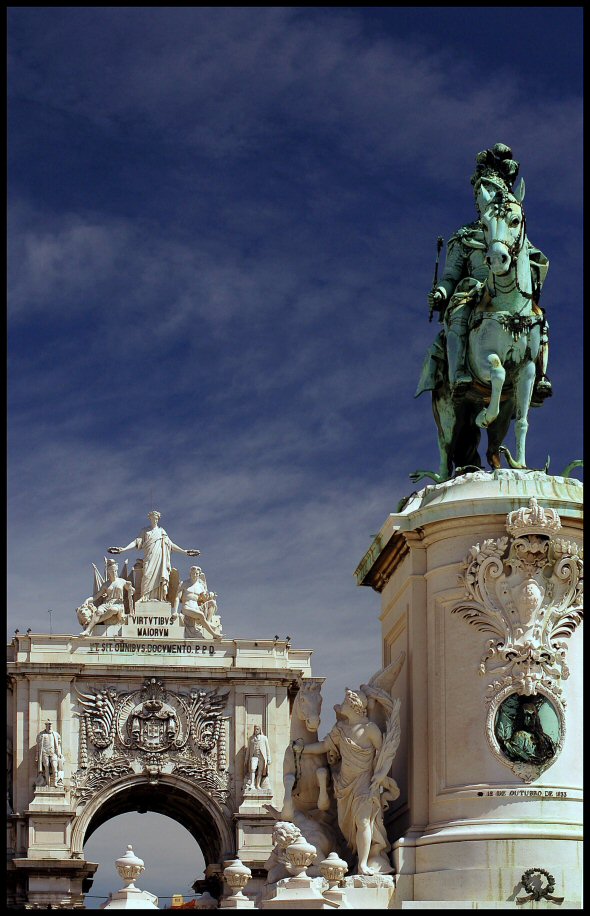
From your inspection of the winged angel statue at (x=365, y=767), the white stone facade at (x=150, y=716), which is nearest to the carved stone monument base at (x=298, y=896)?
the winged angel statue at (x=365, y=767)

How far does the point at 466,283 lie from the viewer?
1623cm

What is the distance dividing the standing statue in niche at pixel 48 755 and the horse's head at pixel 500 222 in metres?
50.9

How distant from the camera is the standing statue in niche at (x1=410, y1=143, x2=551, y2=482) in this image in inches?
624

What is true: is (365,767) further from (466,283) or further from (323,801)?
(466,283)

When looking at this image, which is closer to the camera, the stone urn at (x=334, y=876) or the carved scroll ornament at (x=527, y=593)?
the stone urn at (x=334, y=876)

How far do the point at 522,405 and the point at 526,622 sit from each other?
6.75 ft

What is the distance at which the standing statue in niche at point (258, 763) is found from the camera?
212ft

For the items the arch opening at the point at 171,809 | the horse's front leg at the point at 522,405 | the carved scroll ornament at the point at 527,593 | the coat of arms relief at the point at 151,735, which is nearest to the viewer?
the carved scroll ornament at the point at 527,593

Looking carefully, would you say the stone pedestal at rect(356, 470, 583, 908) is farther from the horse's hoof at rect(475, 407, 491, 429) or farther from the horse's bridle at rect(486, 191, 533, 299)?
the horse's bridle at rect(486, 191, 533, 299)

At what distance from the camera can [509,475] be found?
15.1 meters

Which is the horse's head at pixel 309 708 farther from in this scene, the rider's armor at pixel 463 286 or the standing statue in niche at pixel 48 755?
the standing statue in niche at pixel 48 755

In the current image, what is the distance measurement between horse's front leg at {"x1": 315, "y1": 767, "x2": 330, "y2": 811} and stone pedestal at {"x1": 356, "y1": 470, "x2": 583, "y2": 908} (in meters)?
0.57

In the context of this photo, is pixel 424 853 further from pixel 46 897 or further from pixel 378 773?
pixel 46 897

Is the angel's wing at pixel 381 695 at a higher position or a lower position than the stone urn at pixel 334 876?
higher
